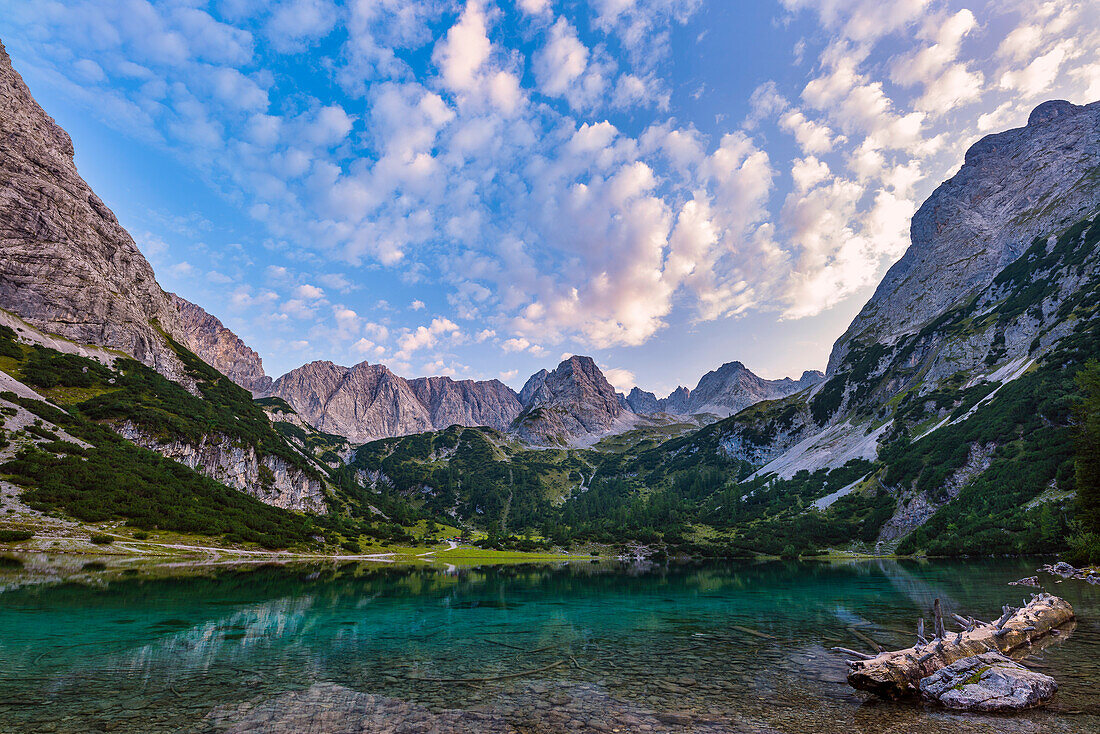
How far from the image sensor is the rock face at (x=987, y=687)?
43.4 ft

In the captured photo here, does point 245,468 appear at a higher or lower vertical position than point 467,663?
higher

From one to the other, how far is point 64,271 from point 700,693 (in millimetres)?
221145

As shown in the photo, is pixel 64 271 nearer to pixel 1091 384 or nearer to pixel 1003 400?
pixel 1091 384

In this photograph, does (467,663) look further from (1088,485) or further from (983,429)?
(983,429)

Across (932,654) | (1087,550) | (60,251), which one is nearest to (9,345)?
(60,251)

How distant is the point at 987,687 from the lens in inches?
540

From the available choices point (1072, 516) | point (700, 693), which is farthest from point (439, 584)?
point (1072, 516)

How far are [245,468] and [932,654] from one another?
6472 inches

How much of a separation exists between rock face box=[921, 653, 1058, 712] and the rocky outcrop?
150479 mm

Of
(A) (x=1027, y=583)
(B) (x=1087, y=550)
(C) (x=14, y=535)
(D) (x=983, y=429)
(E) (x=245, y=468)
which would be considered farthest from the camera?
(E) (x=245, y=468)

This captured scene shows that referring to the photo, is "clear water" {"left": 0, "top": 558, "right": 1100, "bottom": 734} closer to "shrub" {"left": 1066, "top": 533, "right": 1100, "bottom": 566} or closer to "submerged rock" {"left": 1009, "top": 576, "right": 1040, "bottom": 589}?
"submerged rock" {"left": 1009, "top": 576, "right": 1040, "bottom": 589}

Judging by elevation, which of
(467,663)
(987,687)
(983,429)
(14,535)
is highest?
(983,429)

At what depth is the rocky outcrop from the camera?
11523cm

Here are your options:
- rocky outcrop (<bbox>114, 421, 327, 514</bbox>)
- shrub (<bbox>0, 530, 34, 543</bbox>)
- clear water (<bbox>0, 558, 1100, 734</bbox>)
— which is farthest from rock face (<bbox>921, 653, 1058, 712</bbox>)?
rocky outcrop (<bbox>114, 421, 327, 514</bbox>)
